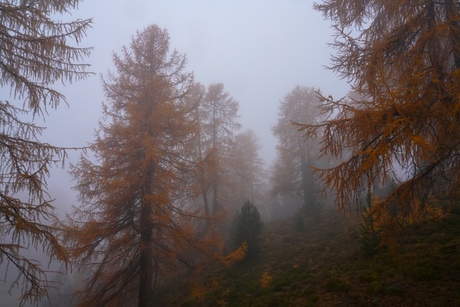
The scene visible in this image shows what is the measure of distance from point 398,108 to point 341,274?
489 cm

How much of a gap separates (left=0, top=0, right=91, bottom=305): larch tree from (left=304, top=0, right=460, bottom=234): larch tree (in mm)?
5145

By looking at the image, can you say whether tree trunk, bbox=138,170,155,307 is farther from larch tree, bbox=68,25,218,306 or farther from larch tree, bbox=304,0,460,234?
larch tree, bbox=304,0,460,234

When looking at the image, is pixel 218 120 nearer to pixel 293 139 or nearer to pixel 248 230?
pixel 293 139

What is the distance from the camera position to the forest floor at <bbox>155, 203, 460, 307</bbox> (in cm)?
479

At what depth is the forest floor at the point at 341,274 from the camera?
4.79m

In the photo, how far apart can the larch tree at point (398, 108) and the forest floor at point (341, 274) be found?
1081mm

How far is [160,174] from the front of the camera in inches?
335

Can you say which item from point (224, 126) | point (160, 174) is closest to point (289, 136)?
point (224, 126)

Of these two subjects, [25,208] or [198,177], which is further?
[198,177]

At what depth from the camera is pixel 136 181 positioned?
8.30 metres

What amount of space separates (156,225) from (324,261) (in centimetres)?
594

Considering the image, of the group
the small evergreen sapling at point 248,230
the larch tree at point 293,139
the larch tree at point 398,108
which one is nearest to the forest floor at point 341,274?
the small evergreen sapling at point 248,230

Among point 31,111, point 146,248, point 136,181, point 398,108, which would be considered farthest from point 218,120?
point 398,108

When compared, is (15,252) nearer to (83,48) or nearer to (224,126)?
(83,48)
